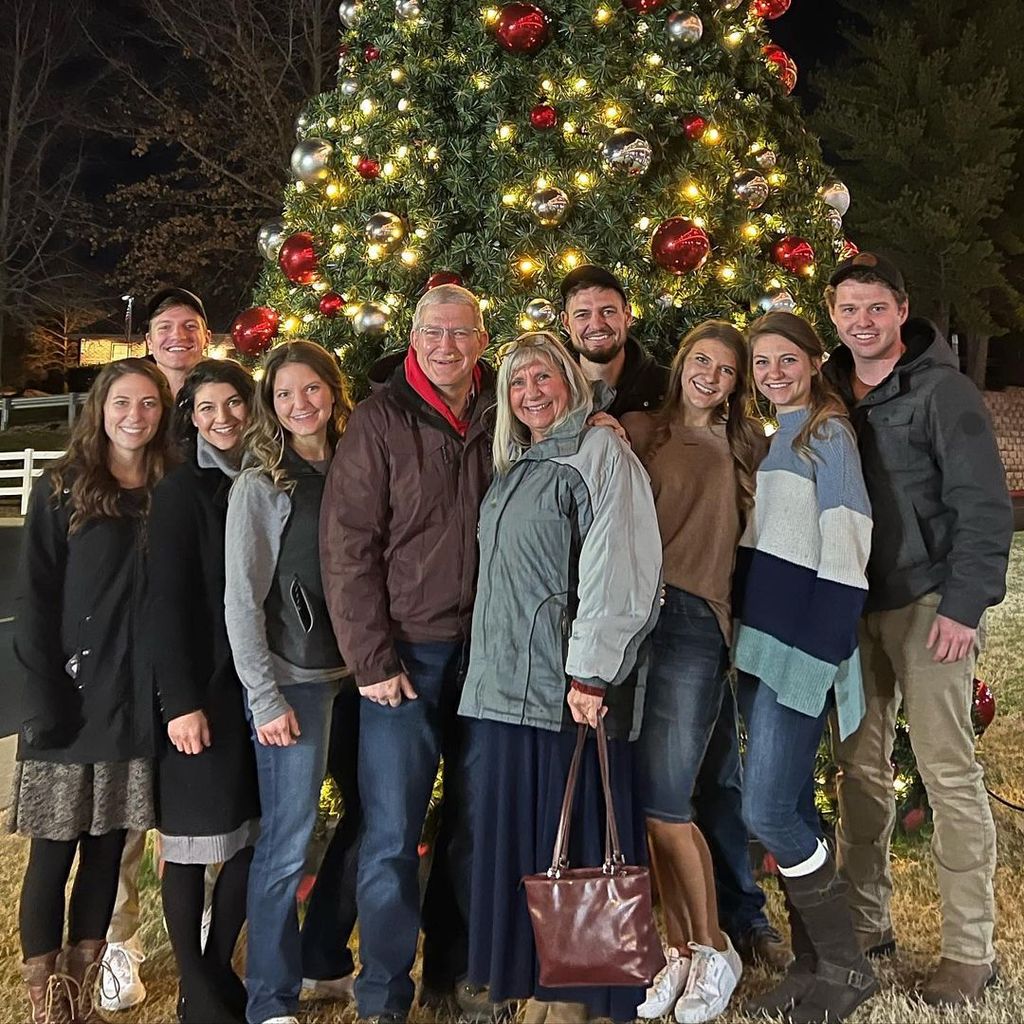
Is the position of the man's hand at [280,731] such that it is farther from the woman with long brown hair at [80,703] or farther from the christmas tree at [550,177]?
the christmas tree at [550,177]

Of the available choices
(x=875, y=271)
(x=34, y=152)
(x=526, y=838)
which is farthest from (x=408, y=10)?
(x=34, y=152)

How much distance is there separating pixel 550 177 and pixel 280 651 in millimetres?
2252

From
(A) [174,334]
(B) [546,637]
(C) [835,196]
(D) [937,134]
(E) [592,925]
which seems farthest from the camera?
(D) [937,134]

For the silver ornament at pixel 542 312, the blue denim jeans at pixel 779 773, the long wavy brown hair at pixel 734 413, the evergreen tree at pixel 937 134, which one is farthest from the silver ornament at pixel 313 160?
the evergreen tree at pixel 937 134

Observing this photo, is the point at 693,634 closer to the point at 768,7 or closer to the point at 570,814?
the point at 570,814

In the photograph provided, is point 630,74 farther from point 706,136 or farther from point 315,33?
point 315,33

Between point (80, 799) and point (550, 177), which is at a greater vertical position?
point (550, 177)

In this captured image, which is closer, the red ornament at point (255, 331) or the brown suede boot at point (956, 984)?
the brown suede boot at point (956, 984)

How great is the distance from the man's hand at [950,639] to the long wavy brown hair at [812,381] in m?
0.65

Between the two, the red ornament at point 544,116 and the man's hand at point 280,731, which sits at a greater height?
the red ornament at point 544,116

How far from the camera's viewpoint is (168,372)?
12.4 ft

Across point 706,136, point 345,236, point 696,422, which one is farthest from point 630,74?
point 696,422

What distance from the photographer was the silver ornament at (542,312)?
12.9 ft

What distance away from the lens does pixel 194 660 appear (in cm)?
287
